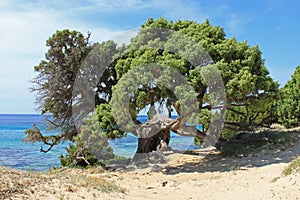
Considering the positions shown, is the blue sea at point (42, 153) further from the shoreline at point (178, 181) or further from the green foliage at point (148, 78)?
the shoreline at point (178, 181)

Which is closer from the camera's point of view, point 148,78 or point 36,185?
point 36,185

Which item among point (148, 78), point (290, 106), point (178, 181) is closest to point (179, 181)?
point (178, 181)

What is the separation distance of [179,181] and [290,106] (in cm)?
A: 989

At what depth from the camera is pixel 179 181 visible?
30.8 ft

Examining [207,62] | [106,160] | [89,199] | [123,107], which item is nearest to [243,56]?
[207,62]

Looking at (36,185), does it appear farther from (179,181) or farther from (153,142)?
(153,142)

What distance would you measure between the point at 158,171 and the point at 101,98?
14.3 ft

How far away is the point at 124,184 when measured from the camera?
30.6 ft

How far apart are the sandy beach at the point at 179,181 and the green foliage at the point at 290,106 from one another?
4802mm

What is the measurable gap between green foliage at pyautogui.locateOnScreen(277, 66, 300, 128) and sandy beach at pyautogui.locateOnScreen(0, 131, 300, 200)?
4.80 metres

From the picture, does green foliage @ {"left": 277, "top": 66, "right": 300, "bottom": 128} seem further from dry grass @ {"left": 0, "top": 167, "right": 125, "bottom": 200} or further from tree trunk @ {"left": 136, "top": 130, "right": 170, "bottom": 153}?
dry grass @ {"left": 0, "top": 167, "right": 125, "bottom": 200}

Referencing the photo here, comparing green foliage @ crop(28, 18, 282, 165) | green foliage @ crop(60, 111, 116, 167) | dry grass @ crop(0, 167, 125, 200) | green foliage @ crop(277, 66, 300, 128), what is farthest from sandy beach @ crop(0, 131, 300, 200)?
green foliage @ crop(277, 66, 300, 128)

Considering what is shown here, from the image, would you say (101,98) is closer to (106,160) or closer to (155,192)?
(106,160)

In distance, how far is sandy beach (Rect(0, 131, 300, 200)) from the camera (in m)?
6.38
